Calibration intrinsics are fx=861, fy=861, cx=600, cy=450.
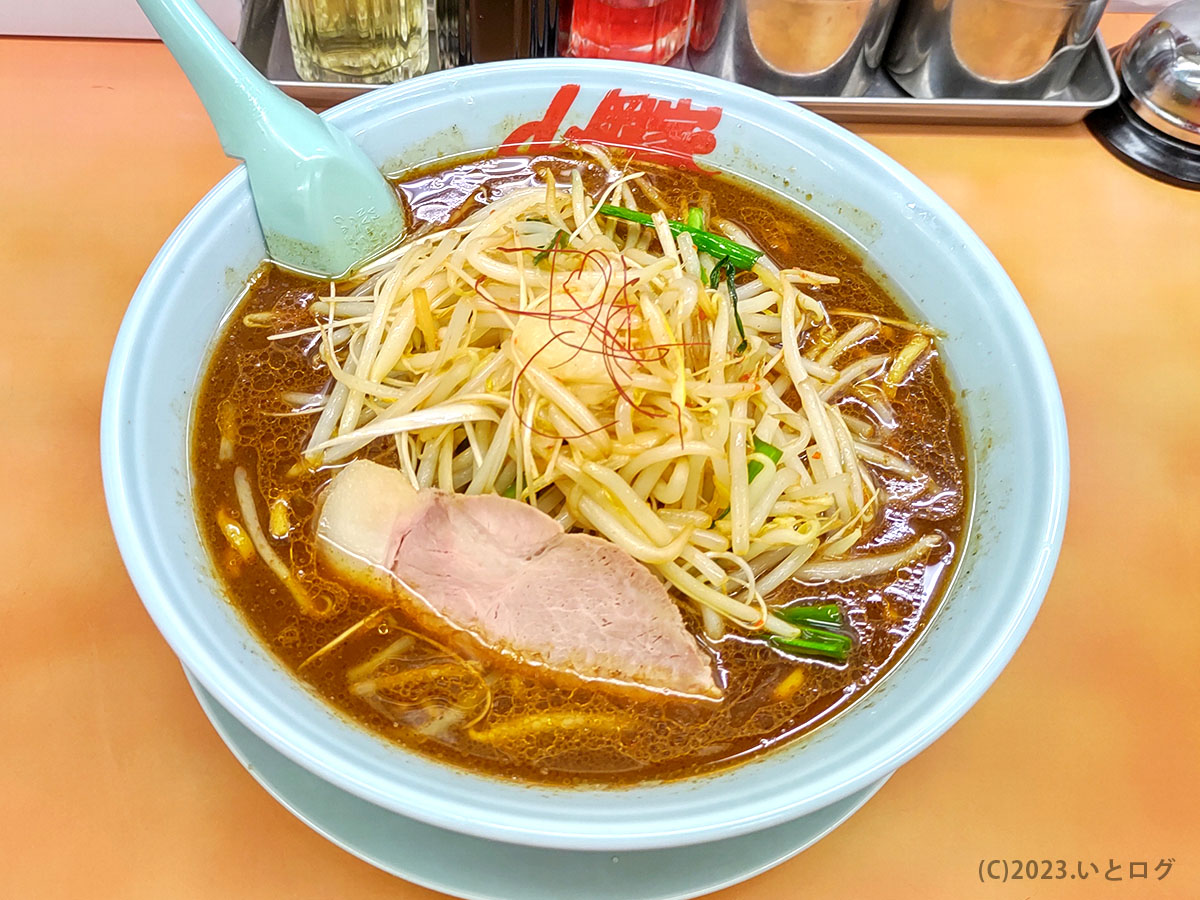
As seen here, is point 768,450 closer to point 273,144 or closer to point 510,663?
point 510,663

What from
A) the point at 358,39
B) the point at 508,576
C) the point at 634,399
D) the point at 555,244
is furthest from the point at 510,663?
the point at 358,39

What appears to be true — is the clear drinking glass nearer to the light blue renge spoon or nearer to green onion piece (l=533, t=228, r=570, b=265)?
the light blue renge spoon

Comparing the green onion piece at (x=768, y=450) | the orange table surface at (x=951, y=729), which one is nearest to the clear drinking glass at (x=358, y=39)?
the orange table surface at (x=951, y=729)

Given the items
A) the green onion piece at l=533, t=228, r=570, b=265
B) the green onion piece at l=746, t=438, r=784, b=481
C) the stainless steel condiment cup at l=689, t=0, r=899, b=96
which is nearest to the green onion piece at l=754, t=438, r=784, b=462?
the green onion piece at l=746, t=438, r=784, b=481

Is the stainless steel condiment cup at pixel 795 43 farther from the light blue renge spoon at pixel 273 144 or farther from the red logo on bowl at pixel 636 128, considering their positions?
the light blue renge spoon at pixel 273 144

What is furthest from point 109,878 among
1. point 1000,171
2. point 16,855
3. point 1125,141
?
point 1125,141

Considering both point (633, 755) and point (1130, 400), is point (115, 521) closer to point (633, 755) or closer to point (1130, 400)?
point (633, 755)

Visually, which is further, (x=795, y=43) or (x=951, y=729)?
(x=795, y=43)
